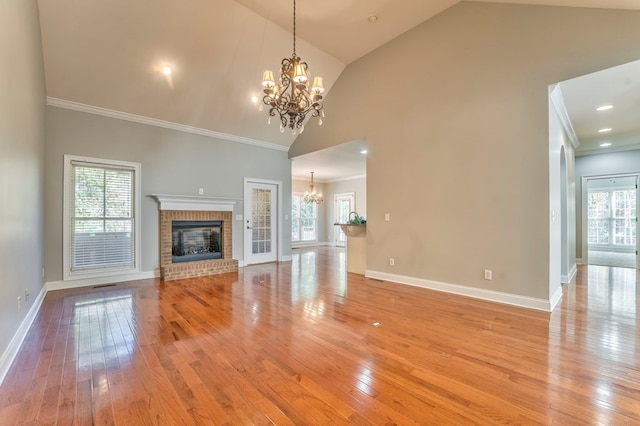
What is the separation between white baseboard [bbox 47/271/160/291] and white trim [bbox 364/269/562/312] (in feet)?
14.3

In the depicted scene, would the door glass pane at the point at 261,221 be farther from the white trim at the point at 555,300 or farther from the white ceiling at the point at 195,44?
the white trim at the point at 555,300

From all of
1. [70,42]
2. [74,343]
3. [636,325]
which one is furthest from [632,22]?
[70,42]

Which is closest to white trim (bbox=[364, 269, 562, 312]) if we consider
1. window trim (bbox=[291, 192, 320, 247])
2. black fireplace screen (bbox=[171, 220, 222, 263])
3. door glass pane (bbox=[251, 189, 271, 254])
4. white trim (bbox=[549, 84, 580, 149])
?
white trim (bbox=[549, 84, 580, 149])

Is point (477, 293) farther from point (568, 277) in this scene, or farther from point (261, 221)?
point (261, 221)

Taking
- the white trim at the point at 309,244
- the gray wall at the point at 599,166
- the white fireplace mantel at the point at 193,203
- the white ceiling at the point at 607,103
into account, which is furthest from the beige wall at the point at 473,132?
the white trim at the point at 309,244

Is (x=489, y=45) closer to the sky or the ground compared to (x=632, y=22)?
closer to the sky

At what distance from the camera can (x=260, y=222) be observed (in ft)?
23.2

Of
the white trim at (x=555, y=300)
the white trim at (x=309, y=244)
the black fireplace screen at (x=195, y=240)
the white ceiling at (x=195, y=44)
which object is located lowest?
the white trim at (x=309, y=244)

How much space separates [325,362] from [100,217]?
15.9 ft

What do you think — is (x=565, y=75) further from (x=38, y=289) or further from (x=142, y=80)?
(x=38, y=289)

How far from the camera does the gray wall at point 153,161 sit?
4457 millimetres

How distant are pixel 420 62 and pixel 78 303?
6.21 metres

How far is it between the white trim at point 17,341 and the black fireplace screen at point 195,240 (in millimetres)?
2290

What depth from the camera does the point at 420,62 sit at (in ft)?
14.8
